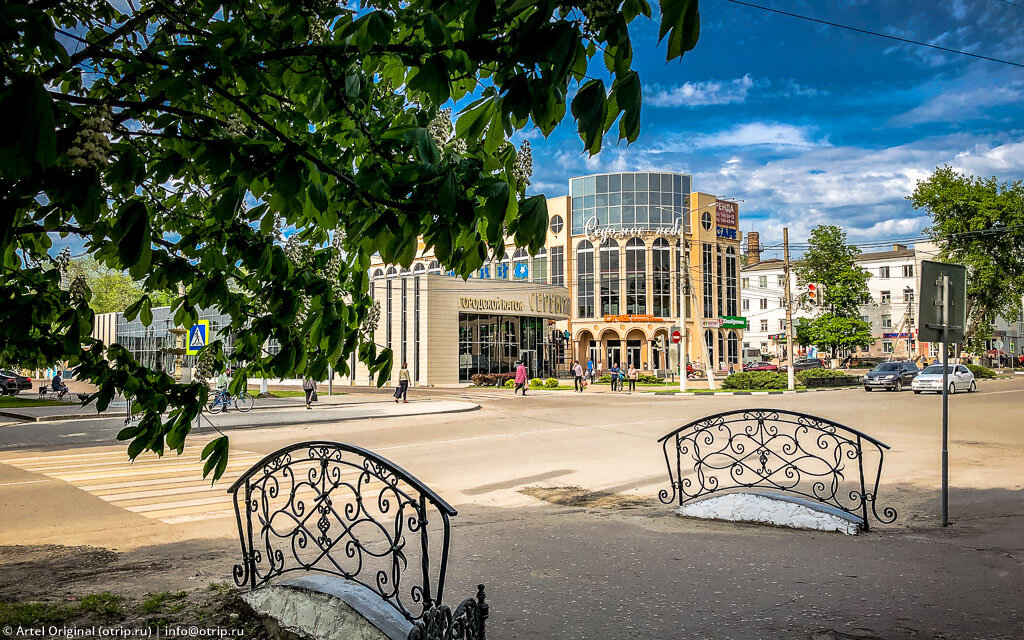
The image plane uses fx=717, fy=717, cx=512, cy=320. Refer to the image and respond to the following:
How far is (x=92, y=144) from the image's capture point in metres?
2.16

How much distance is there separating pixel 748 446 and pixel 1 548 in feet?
41.6

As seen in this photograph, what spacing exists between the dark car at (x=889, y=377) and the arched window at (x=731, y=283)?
32.7 meters

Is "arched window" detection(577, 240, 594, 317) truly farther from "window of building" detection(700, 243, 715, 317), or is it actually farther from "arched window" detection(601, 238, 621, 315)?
"window of building" detection(700, 243, 715, 317)

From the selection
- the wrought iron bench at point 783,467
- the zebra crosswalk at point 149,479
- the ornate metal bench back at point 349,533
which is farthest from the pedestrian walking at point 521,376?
the ornate metal bench back at point 349,533

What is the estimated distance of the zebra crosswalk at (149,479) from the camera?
8.82 meters

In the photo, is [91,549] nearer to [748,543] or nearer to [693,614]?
[693,614]

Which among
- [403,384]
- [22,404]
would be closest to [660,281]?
[403,384]

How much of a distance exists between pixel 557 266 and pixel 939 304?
63006mm

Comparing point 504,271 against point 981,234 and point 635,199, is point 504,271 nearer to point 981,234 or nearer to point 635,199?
point 635,199

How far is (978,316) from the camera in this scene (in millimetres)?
55469

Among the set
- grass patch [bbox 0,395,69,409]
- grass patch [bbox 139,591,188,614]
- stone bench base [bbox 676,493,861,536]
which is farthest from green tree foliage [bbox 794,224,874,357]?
grass patch [bbox 139,591,188,614]

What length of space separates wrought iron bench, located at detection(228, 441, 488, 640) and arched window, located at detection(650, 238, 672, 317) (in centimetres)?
6142

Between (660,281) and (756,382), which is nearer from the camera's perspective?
(756,382)

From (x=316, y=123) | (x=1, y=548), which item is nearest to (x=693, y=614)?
(x=316, y=123)
